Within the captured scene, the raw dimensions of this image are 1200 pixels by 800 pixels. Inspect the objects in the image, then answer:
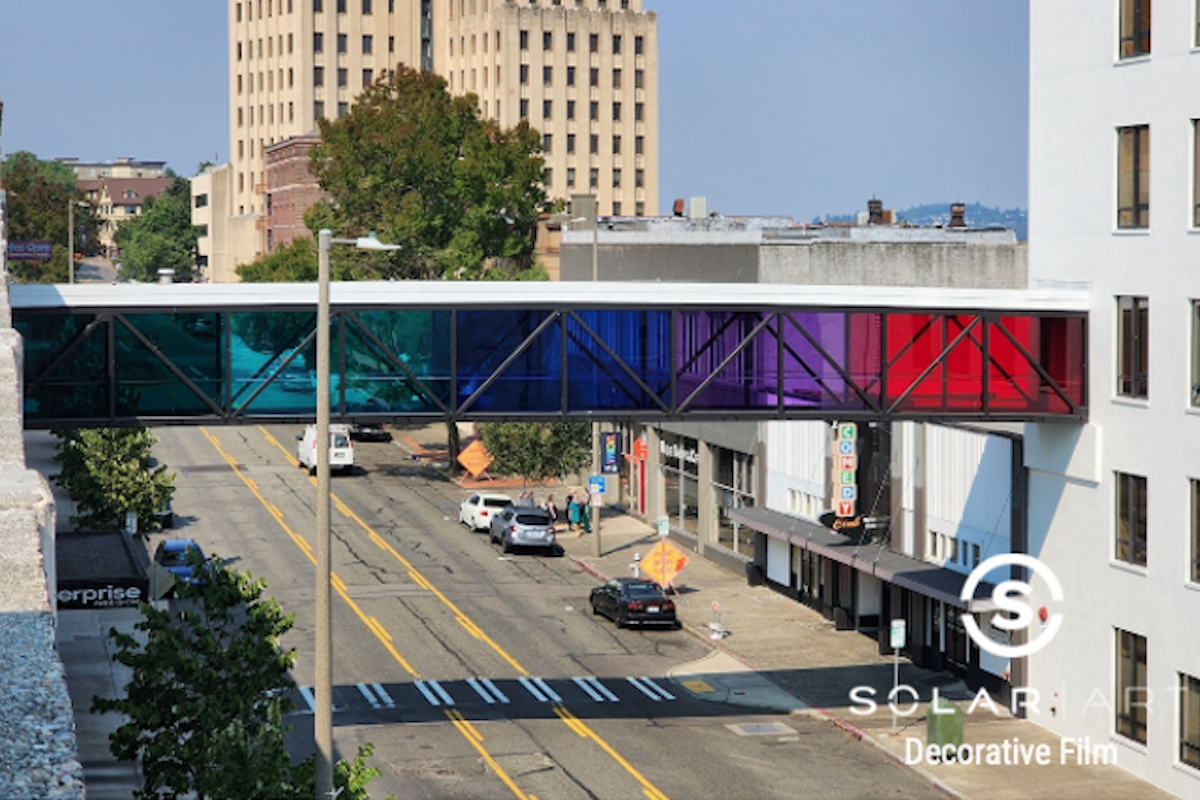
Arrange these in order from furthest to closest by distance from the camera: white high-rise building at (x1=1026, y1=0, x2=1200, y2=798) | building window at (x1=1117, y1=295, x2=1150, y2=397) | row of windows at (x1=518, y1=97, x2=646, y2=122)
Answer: row of windows at (x1=518, y1=97, x2=646, y2=122), building window at (x1=1117, y1=295, x2=1150, y2=397), white high-rise building at (x1=1026, y1=0, x2=1200, y2=798)

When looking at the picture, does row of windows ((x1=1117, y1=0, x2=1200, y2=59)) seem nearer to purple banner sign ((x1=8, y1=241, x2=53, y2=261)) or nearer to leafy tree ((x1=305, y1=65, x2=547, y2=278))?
leafy tree ((x1=305, y1=65, x2=547, y2=278))

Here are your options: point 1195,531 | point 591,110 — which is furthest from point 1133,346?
point 591,110

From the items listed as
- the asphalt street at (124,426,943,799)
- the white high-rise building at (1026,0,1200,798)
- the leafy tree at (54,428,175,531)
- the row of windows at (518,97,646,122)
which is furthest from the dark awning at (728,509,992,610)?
the row of windows at (518,97,646,122)

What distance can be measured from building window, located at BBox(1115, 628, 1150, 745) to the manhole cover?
7141 millimetres

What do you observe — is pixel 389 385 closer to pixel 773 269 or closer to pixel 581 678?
pixel 581 678

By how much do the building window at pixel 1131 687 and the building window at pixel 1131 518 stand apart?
1550mm

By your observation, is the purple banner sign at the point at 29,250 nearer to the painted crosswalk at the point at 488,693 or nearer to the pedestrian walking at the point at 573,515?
the pedestrian walking at the point at 573,515

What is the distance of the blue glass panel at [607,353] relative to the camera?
3709cm

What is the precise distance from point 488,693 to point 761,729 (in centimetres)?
675

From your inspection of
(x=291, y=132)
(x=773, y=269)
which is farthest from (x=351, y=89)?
(x=773, y=269)

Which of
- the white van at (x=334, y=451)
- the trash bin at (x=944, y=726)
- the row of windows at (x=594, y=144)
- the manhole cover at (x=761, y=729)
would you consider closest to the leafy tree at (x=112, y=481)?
the white van at (x=334, y=451)

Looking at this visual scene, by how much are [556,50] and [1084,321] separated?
13788 centimetres

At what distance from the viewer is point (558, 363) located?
121ft

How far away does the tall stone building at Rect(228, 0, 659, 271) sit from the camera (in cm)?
17238
